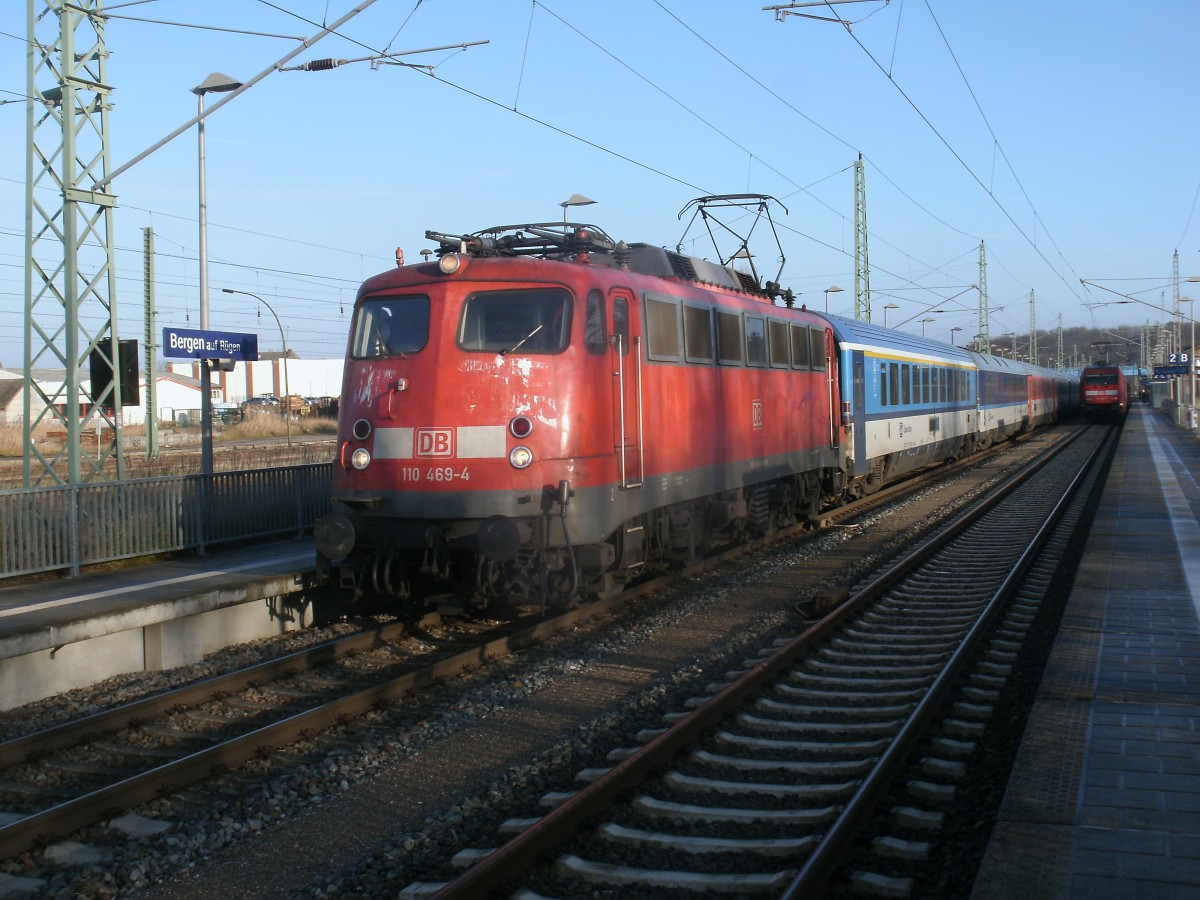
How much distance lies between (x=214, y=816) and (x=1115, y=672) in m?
5.83

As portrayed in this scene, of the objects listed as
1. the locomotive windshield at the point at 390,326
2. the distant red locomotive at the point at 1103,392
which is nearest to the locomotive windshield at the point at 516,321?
the locomotive windshield at the point at 390,326

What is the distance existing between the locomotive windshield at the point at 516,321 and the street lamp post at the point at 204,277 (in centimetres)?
466

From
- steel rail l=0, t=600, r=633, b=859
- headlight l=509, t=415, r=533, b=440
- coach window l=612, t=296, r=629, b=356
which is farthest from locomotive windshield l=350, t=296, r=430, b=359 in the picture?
steel rail l=0, t=600, r=633, b=859

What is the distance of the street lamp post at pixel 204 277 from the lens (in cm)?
1416

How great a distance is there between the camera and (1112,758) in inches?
230

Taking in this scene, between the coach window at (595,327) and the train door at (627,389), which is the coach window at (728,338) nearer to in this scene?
the train door at (627,389)

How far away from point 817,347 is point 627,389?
7.33 meters

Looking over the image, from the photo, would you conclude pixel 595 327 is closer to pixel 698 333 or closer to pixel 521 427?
pixel 521 427

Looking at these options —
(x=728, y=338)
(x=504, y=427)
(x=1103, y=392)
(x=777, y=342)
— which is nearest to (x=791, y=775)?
(x=504, y=427)

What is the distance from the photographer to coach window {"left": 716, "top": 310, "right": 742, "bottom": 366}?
1252cm

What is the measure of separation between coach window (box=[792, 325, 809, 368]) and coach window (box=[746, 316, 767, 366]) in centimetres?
147

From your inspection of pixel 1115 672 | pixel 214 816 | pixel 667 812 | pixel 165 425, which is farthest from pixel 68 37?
pixel 165 425

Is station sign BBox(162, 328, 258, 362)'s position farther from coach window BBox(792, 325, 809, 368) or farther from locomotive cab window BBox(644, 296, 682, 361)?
coach window BBox(792, 325, 809, 368)

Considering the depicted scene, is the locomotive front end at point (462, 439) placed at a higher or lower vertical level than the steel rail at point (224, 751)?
higher
